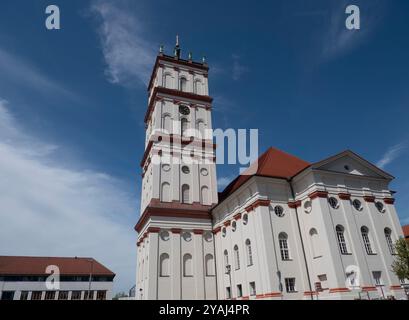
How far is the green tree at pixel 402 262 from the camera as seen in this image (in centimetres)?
2216

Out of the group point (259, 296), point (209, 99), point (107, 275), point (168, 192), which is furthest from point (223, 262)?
point (107, 275)

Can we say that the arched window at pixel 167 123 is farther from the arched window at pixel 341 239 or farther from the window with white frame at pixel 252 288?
the arched window at pixel 341 239

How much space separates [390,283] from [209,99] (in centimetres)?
3126

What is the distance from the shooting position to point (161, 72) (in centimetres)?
4431

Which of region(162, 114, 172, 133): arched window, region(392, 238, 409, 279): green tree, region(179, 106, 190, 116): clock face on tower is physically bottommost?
region(392, 238, 409, 279): green tree

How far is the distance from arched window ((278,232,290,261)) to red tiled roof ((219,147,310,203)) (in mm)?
5305

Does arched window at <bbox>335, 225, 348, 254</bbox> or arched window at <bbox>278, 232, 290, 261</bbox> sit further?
arched window at <bbox>278, 232, 290, 261</bbox>

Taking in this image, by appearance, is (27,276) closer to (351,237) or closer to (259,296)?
(259,296)

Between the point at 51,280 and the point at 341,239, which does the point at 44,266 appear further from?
the point at 341,239

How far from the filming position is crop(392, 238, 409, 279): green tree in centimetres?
2216

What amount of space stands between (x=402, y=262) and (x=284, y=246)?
28.5 ft

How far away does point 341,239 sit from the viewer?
2448 centimetres

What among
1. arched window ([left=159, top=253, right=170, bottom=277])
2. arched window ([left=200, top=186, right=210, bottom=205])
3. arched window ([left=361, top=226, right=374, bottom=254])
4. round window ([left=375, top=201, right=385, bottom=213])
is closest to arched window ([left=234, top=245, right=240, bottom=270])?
arched window ([left=159, top=253, right=170, bottom=277])

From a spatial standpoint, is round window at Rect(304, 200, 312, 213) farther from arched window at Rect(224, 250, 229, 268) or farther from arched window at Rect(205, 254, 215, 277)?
arched window at Rect(205, 254, 215, 277)
